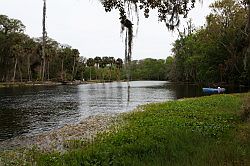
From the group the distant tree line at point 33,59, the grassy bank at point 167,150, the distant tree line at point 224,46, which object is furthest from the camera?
the distant tree line at point 33,59

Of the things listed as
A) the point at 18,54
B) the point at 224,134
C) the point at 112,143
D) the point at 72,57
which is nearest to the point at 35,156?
the point at 112,143

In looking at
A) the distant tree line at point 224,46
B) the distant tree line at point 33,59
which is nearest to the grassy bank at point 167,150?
the distant tree line at point 224,46

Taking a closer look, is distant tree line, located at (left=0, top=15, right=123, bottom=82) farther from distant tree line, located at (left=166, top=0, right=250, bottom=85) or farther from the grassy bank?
the grassy bank

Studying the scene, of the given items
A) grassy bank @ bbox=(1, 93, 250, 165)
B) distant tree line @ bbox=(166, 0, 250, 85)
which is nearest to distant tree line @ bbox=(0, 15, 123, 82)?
distant tree line @ bbox=(166, 0, 250, 85)

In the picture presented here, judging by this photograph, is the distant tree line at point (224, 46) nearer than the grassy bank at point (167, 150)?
No

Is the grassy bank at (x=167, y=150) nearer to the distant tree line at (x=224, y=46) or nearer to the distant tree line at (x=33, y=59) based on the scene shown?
the distant tree line at (x=224, y=46)

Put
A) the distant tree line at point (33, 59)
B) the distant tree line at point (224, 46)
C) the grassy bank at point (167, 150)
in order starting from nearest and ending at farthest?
the grassy bank at point (167, 150)
the distant tree line at point (224, 46)
the distant tree line at point (33, 59)

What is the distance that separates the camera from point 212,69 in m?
84.8

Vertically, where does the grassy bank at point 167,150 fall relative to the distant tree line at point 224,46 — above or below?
below

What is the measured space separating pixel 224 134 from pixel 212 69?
242 ft

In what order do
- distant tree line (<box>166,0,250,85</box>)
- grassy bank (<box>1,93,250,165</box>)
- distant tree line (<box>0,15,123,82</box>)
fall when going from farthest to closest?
distant tree line (<box>0,15,123,82</box>) → distant tree line (<box>166,0,250,85</box>) → grassy bank (<box>1,93,250,165</box>)

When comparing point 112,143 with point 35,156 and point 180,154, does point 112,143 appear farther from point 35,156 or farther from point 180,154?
point 180,154

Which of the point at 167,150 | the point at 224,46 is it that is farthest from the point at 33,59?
the point at 167,150

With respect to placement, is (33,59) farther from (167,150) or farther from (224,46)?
(167,150)
